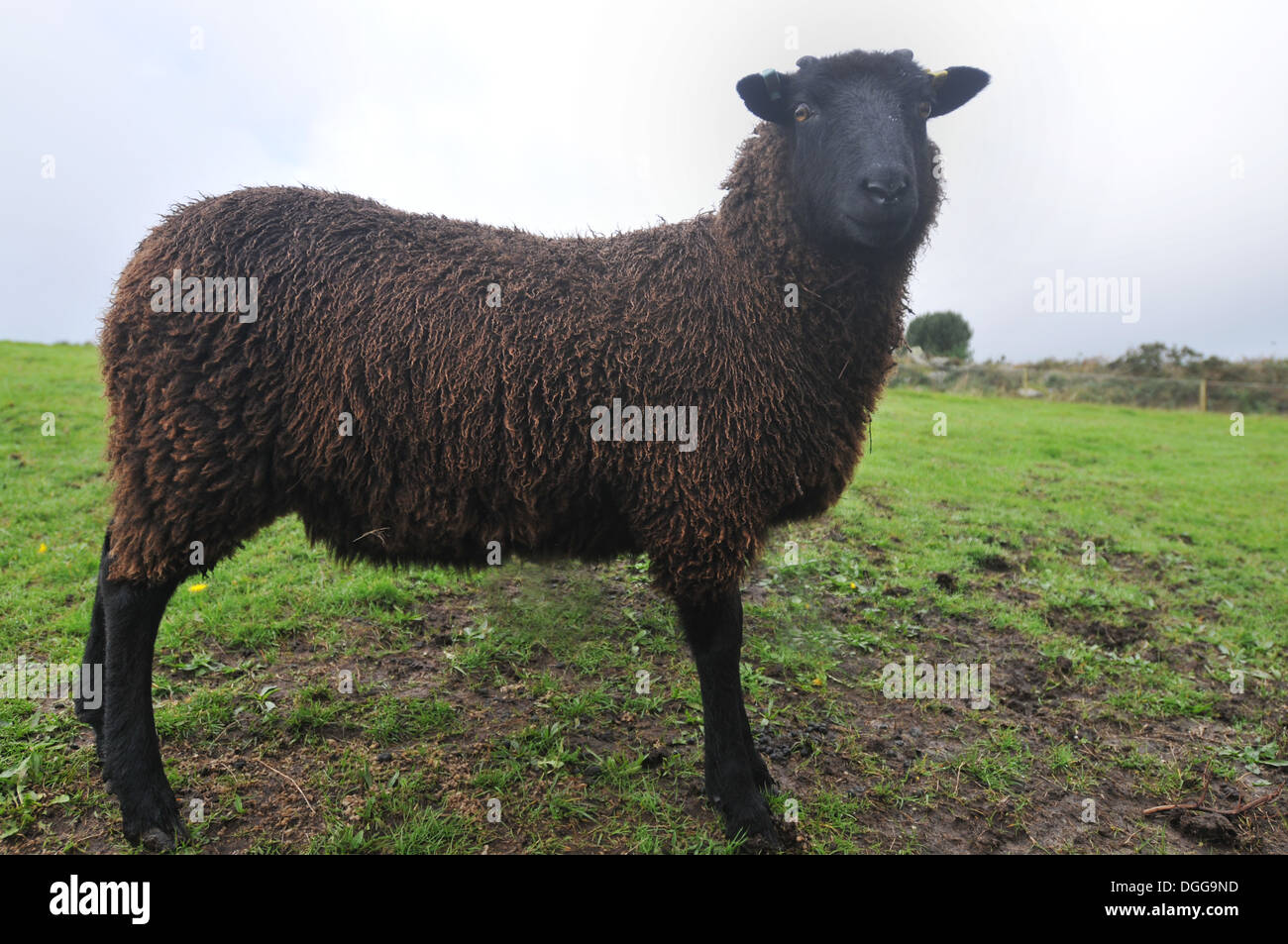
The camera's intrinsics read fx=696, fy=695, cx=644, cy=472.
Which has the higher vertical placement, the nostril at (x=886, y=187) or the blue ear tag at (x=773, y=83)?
the blue ear tag at (x=773, y=83)

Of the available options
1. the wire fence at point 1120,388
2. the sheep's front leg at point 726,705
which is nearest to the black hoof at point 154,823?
the sheep's front leg at point 726,705

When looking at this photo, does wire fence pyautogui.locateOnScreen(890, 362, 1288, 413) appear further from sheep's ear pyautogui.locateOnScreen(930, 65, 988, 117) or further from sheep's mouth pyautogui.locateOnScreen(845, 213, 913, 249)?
sheep's mouth pyautogui.locateOnScreen(845, 213, 913, 249)

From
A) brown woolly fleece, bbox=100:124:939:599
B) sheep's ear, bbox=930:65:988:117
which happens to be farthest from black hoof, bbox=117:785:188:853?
sheep's ear, bbox=930:65:988:117

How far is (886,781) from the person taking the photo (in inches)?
157

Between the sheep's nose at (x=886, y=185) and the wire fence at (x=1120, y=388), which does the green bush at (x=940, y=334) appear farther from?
the sheep's nose at (x=886, y=185)

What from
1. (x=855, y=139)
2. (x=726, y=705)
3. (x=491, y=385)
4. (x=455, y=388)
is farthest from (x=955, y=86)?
(x=726, y=705)

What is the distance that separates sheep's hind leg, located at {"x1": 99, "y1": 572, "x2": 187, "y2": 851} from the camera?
3.29m

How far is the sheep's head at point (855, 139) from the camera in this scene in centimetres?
331

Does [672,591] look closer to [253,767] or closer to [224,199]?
[253,767]

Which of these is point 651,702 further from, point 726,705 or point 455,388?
point 455,388

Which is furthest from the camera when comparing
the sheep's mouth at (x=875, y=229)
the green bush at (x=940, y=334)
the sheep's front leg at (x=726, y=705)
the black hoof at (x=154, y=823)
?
the green bush at (x=940, y=334)

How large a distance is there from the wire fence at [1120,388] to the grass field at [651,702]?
21.4 metres

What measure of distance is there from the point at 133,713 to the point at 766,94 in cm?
445
